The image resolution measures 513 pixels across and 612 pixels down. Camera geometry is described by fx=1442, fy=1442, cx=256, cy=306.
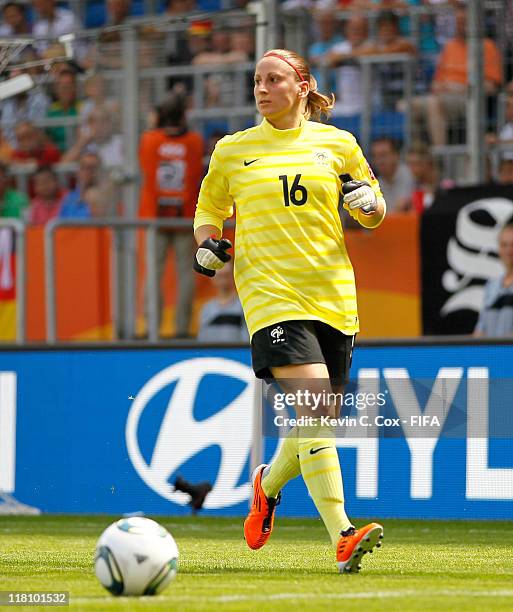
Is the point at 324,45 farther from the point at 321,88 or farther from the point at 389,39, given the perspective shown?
the point at 389,39

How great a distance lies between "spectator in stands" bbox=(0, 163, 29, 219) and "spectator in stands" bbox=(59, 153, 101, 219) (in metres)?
0.51

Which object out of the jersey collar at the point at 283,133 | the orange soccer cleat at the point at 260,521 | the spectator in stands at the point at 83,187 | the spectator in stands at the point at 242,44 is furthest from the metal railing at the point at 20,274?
the jersey collar at the point at 283,133

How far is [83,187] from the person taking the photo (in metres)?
14.5

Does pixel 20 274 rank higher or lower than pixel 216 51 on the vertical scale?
lower

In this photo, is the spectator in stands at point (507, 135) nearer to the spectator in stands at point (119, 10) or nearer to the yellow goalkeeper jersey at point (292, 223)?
the spectator in stands at point (119, 10)

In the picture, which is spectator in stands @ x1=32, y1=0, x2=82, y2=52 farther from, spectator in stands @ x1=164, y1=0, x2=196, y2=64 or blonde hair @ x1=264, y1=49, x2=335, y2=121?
blonde hair @ x1=264, y1=49, x2=335, y2=121

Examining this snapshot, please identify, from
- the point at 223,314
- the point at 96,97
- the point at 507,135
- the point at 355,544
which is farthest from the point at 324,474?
the point at 96,97

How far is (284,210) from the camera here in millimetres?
6723

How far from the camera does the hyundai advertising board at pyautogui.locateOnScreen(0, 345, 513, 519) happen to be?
32.6 feet

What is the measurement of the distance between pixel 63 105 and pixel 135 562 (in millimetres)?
10524

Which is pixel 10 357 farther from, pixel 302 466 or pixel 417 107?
pixel 302 466

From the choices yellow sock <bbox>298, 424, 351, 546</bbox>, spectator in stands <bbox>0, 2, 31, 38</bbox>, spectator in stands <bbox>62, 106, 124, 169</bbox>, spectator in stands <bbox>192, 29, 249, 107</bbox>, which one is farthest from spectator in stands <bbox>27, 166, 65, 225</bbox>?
yellow sock <bbox>298, 424, 351, 546</bbox>

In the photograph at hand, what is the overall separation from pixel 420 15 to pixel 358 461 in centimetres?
511

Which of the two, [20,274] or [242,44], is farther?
[242,44]
